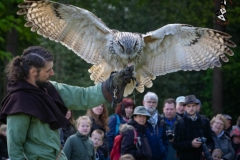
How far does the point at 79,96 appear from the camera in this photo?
425 cm

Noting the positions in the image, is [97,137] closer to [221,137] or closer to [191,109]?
[191,109]

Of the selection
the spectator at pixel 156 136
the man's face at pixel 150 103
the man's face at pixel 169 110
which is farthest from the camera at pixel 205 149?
the man's face at pixel 169 110

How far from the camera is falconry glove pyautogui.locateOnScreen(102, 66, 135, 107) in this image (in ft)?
13.6

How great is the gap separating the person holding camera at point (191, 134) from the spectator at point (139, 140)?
1.71 feet

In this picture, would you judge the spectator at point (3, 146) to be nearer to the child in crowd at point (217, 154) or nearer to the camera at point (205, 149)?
the camera at point (205, 149)

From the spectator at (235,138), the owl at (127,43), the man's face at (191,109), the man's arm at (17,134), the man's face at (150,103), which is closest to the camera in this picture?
the man's arm at (17,134)

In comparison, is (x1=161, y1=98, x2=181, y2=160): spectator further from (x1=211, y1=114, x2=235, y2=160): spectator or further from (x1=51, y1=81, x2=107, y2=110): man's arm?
(x1=51, y1=81, x2=107, y2=110): man's arm

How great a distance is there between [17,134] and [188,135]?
4.07 m

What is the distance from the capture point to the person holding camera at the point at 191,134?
7.30m

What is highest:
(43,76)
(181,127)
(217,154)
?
(43,76)

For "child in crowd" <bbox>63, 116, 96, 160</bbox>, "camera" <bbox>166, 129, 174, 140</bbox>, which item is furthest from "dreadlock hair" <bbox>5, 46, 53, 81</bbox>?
"camera" <bbox>166, 129, 174, 140</bbox>

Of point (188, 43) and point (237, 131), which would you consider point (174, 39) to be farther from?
point (237, 131)

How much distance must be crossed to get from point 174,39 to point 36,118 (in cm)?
393

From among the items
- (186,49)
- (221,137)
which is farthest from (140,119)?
(221,137)
